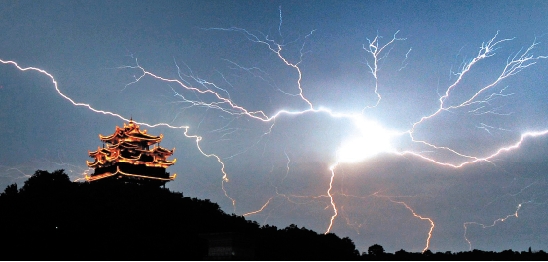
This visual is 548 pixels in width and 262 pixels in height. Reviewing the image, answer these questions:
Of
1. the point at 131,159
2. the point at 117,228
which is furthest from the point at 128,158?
the point at 117,228

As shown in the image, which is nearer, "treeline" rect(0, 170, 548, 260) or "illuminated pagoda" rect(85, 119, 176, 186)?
"treeline" rect(0, 170, 548, 260)

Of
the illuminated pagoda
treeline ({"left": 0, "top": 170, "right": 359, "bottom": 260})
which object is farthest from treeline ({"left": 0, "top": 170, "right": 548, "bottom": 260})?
the illuminated pagoda

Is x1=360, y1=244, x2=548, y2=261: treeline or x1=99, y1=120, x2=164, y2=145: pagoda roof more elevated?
x1=99, y1=120, x2=164, y2=145: pagoda roof

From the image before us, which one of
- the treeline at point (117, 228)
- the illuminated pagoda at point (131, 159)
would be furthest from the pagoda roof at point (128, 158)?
the treeline at point (117, 228)

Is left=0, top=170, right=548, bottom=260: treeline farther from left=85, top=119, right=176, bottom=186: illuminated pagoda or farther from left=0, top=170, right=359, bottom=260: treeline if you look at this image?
left=85, top=119, right=176, bottom=186: illuminated pagoda

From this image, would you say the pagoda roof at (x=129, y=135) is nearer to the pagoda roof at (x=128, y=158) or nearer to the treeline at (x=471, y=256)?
the pagoda roof at (x=128, y=158)

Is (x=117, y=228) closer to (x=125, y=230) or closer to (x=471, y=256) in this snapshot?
(x=125, y=230)
